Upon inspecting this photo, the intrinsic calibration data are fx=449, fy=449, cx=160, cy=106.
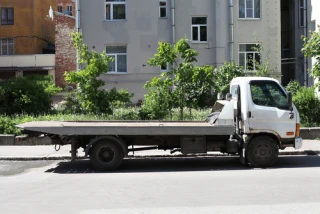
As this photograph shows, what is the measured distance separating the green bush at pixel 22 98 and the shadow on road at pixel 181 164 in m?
7.22

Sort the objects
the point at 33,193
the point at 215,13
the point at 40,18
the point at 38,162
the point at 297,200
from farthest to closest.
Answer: the point at 40,18, the point at 215,13, the point at 38,162, the point at 33,193, the point at 297,200

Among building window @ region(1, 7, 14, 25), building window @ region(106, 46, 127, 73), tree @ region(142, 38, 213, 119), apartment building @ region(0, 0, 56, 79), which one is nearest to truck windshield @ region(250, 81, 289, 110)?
tree @ region(142, 38, 213, 119)

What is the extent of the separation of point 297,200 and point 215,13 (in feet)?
68.0

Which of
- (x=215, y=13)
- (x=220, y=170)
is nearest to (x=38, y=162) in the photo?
(x=220, y=170)

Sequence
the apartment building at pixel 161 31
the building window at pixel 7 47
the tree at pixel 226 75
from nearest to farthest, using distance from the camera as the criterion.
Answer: the tree at pixel 226 75 → the apartment building at pixel 161 31 → the building window at pixel 7 47

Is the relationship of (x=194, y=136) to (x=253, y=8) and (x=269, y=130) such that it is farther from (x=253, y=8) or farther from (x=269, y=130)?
(x=253, y=8)

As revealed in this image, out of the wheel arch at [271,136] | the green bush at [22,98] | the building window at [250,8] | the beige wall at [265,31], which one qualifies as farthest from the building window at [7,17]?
the wheel arch at [271,136]

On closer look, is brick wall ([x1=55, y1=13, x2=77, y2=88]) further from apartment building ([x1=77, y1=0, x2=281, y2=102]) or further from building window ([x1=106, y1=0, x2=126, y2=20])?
building window ([x1=106, y1=0, x2=126, y2=20])

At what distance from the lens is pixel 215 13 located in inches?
1067

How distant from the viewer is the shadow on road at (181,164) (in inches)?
445

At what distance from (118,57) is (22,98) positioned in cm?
931

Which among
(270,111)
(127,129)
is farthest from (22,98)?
(270,111)

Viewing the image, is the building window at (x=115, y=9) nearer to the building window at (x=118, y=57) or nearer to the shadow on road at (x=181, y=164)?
the building window at (x=118, y=57)

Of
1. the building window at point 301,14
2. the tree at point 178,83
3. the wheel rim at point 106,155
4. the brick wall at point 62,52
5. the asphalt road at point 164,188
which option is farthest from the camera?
the brick wall at point 62,52
